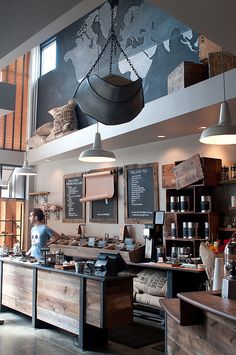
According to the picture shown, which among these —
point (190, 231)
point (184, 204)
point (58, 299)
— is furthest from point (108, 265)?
point (184, 204)

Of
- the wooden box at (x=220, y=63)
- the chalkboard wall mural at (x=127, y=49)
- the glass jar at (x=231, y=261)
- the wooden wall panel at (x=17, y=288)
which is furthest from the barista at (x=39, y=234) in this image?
the glass jar at (x=231, y=261)

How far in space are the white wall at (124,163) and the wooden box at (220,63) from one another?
1.37 metres

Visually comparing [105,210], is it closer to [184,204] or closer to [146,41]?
[184,204]

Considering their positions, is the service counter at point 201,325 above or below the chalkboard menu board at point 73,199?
below

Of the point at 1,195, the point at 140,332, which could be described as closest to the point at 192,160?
the point at 140,332

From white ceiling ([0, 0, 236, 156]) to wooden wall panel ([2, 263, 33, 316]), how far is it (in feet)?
11.7

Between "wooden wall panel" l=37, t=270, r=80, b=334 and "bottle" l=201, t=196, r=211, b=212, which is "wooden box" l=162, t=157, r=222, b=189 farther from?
"wooden wall panel" l=37, t=270, r=80, b=334

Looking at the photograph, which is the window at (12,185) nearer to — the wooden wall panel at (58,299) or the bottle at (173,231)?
the wooden wall panel at (58,299)

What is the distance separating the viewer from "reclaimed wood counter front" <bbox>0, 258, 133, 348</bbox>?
15.3 ft

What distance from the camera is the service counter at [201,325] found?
2.31 m

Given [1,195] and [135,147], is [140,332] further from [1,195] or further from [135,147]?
[1,195]

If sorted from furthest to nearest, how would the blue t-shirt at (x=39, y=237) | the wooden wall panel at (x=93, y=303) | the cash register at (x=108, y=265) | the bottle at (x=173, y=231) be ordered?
the blue t-shirt at (x=39, y=237) → the bottle at (x=173, y=231) → the cash register at (x=108, y=265) → the wooden wall panel at (x=93, y=303)

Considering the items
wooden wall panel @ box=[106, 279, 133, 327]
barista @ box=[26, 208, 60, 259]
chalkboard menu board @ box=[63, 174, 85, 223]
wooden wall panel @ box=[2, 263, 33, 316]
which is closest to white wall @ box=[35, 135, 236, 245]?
chalkboard menu board @ box=[63, 174, 85, 223]

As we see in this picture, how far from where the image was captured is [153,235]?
6582 mm
